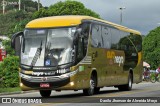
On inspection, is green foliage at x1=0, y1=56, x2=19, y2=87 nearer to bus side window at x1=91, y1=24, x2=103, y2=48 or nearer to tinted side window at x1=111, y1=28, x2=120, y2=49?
tinted side window at x1=111, y1=28, x2=120, y2=49

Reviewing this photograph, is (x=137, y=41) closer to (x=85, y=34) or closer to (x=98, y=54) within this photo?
(x=98, y=54)

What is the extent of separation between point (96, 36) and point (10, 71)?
10.8 meters

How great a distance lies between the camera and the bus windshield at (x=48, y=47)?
72.1ft

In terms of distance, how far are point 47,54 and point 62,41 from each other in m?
0.86

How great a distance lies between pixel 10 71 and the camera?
1336 inches

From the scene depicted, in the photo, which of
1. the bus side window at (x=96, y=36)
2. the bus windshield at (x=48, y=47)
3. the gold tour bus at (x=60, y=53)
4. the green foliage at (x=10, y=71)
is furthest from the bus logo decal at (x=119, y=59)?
the green foliage at (x=10, y=71)

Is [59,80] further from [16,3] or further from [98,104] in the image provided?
[16,3]

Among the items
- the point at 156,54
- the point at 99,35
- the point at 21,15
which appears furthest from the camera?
the point at 21,15

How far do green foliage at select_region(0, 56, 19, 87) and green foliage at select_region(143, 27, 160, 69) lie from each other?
6900cm

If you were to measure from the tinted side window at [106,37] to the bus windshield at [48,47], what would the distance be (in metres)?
3.72

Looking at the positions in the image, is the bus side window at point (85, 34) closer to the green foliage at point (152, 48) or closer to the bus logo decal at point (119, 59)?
the bus logo decal at point (119, 59)

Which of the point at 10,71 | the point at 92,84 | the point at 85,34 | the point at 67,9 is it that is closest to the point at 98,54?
the point at 92,84

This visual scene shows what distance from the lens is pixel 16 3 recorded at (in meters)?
197

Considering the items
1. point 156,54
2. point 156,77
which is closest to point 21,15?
point 156,54
